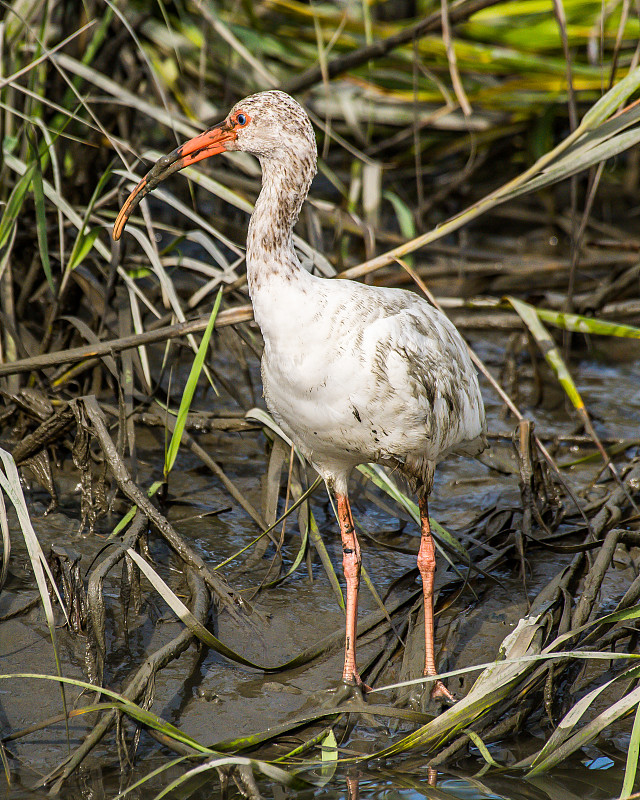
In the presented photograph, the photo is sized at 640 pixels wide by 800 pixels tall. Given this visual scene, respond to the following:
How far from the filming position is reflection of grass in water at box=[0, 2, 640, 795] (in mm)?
3479

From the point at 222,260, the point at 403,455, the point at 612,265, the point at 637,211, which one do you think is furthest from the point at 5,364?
the point at 637,211

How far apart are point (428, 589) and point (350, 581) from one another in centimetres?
31

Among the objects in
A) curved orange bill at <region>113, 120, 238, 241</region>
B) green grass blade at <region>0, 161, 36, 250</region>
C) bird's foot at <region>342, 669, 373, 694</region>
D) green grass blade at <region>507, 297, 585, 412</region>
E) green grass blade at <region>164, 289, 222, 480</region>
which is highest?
curved orange bill at <region>113, 120, 238, 241</region>

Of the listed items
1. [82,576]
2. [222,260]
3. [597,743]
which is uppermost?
[222,260]

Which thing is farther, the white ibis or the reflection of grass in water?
the reflection of grass in water

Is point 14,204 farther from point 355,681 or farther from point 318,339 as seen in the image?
point 355,681

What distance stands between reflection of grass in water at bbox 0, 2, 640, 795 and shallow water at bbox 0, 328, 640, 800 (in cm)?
7

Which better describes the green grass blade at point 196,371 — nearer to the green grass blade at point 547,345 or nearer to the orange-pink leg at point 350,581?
the orange-pink leg at point 350,581

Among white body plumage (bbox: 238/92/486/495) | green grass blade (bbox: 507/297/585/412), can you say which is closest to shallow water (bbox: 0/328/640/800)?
green grass blade (bbox: 507/297/585/412)

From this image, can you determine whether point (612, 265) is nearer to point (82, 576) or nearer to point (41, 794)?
point (82, 576)

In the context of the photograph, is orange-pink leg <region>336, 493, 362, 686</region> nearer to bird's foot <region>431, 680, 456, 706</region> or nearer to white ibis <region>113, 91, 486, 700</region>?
white ibis <region>113, 91, 486, 700</region>

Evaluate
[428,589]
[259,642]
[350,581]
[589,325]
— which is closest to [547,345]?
[589,325]

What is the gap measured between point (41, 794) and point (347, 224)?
4039mm

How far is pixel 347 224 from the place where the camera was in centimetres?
600
